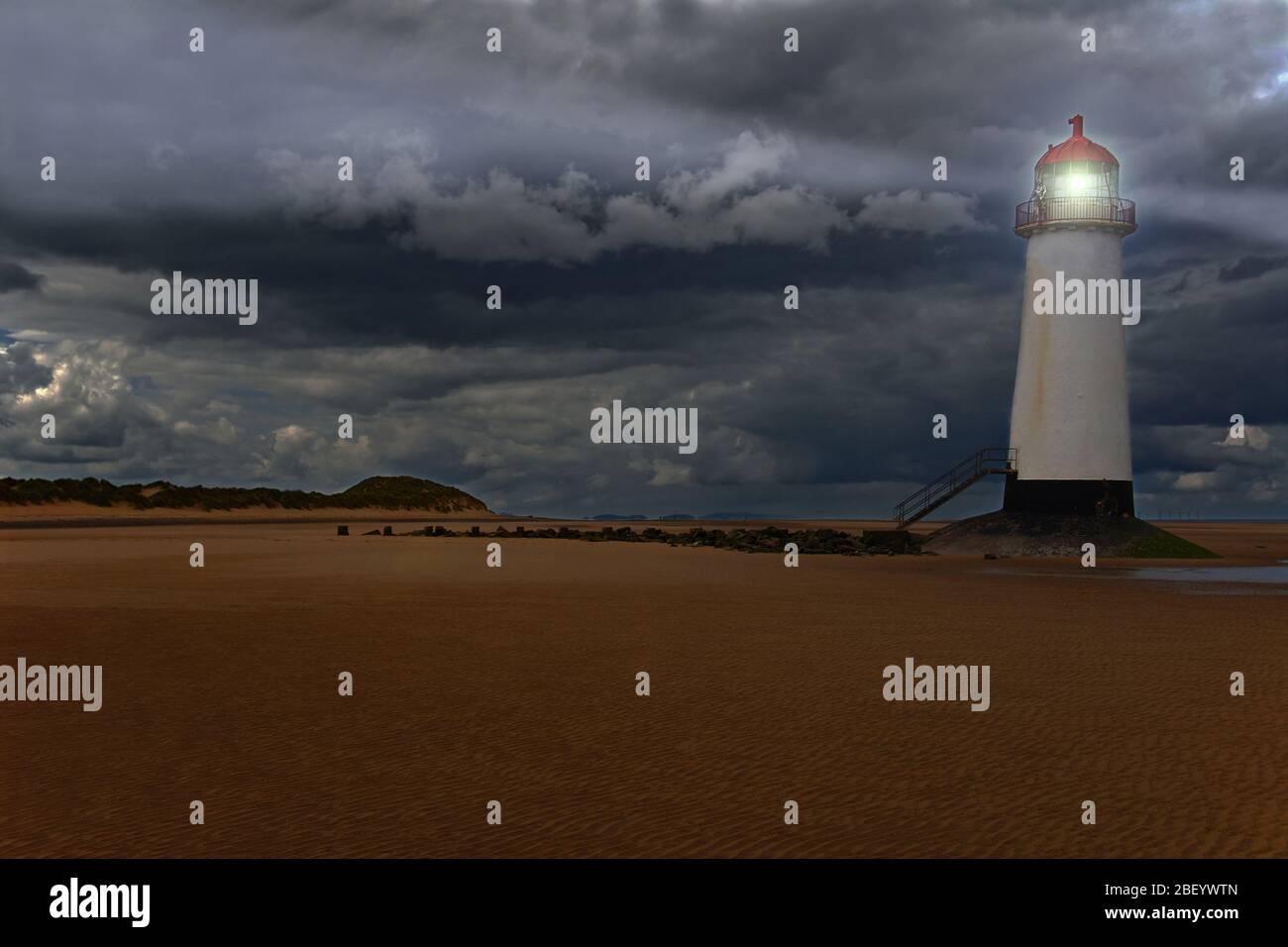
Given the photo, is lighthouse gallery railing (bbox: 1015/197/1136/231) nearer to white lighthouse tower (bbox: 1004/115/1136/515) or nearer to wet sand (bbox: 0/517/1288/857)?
white lighthouse tower (bbox: 1004/115/1136/515)

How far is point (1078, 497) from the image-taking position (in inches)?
1703

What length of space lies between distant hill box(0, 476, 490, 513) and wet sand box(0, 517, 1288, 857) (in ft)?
299

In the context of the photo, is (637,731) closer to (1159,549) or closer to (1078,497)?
(1078,497)

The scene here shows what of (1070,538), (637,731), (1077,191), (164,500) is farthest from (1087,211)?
(164,500)

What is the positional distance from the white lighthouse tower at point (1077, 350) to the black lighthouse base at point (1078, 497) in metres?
0.04

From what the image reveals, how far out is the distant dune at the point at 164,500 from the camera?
10200 centimetres

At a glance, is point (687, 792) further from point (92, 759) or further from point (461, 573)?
point (461, 573)

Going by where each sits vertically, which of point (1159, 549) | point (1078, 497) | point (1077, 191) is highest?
point (1077, 191)

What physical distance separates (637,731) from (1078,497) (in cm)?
3593

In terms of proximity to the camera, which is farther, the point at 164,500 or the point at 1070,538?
the point at 164,500

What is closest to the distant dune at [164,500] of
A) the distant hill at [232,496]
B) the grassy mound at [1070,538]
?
the distant hill at [232,496]
